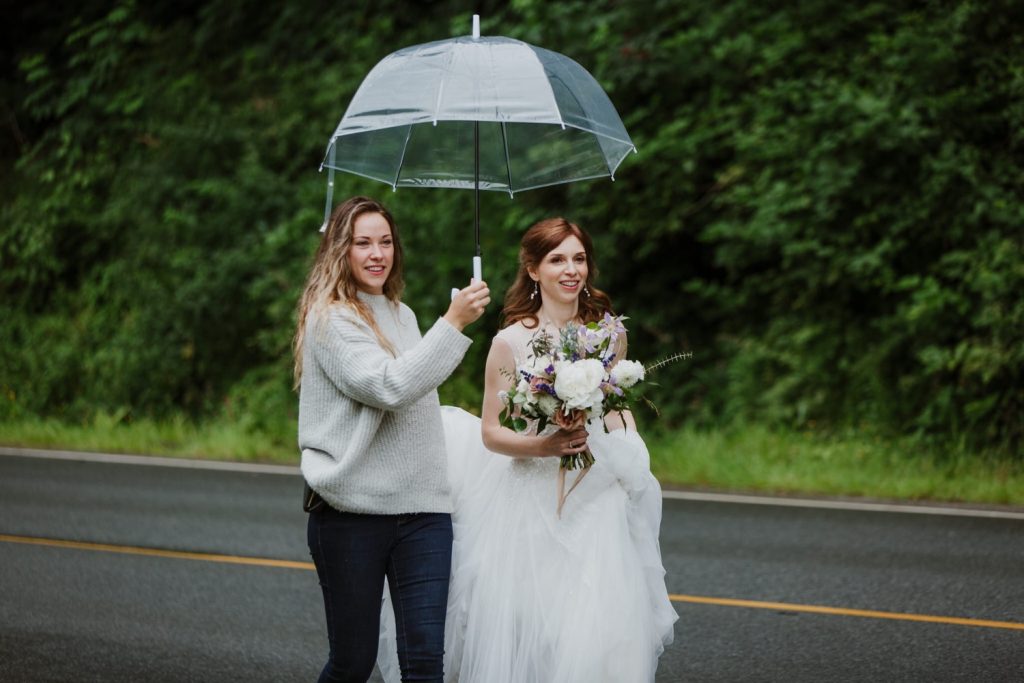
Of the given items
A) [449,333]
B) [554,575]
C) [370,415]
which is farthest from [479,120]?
[554,575]

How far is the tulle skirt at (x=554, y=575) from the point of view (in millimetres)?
4473

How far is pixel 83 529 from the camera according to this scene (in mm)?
9812

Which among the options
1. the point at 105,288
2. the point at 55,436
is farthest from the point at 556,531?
the point at 105,288

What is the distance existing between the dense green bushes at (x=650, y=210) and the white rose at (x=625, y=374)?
27.2 feet

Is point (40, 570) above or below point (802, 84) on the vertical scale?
below

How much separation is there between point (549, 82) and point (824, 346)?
9277 millimetres

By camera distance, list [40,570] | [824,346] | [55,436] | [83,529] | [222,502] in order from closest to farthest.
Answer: [40,570]
[83,529]
[222,502]
[824,346]
[55,436]

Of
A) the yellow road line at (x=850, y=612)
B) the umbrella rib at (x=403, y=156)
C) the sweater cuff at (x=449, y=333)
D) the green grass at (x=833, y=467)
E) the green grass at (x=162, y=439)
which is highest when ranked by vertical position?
the umbrella rib at (x=403, y=156)

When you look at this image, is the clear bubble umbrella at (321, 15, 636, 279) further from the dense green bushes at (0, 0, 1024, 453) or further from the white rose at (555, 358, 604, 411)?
the dense green bushes at (0, 0, 1024, 453)

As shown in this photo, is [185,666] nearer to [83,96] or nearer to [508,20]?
[508,20]

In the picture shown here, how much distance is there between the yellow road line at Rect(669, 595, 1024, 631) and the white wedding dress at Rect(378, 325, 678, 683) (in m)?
2.68

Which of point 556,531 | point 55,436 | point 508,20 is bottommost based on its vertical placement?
point 55,436

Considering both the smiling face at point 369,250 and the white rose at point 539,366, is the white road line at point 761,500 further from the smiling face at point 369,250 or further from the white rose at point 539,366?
the smiling face at point 369,250

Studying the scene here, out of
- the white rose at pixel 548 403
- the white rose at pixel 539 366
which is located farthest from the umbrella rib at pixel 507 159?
the white rose at pixel 548 403
